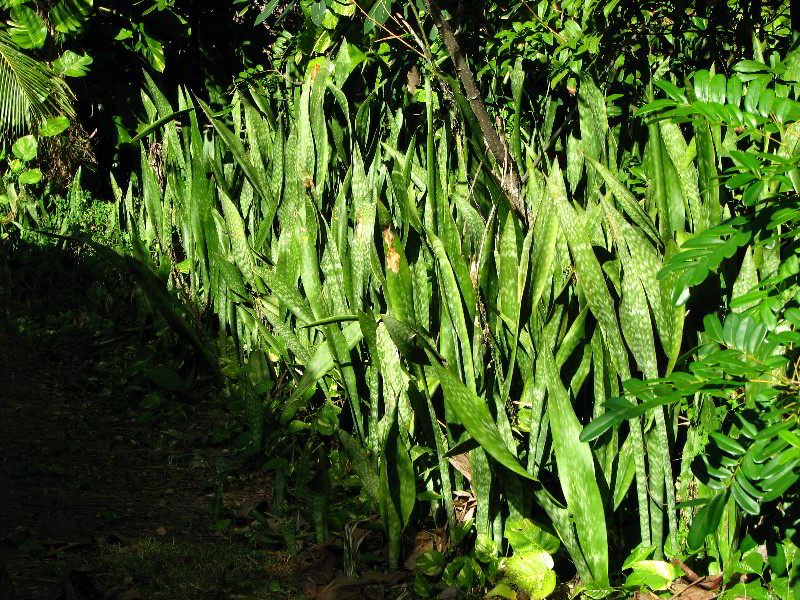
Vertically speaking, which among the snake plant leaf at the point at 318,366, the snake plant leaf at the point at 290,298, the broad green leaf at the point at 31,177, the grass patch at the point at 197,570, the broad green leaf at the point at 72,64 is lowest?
the grass patch at the point at 197,570

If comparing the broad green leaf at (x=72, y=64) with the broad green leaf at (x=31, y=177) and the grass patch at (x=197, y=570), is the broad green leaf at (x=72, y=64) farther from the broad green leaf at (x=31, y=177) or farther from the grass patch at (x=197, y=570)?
the grass patch at (x=197, y=570)

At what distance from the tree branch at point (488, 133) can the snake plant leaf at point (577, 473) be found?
3.03 feet

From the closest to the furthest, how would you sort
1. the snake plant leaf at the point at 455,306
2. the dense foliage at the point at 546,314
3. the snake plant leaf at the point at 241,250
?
the dense foliage at the point at 546,314
the snake plant leaf at the point at 455,306
the snake plant leaf at the point at 241,250

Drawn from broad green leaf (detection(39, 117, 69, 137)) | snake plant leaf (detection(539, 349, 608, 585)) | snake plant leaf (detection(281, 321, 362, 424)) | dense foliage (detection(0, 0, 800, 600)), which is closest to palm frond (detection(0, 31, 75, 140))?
broad green leaf (detection(39, 117, 69, 137))

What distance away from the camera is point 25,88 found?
4.14 metres

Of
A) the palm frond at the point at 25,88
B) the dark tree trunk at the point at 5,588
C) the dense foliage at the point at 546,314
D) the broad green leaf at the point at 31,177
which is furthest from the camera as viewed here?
the broad green leaf at the point at 31,177

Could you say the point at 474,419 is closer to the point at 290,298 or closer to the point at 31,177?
the point at 290,298

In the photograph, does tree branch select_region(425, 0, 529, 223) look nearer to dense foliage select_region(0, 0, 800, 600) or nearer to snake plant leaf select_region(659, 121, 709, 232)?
dense foliage select_region(0, 0, 800, 600)

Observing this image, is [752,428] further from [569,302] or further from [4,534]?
[4,534]

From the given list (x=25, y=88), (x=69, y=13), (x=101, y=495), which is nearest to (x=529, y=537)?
Answer: (x=101, y=495)

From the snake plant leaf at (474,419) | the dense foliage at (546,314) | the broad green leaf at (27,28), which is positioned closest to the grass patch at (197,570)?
the dense foliage at (546,314)

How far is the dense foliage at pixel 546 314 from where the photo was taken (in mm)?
1501

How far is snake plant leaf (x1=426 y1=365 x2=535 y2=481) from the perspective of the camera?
168 cm

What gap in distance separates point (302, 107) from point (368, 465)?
136 centimetres
